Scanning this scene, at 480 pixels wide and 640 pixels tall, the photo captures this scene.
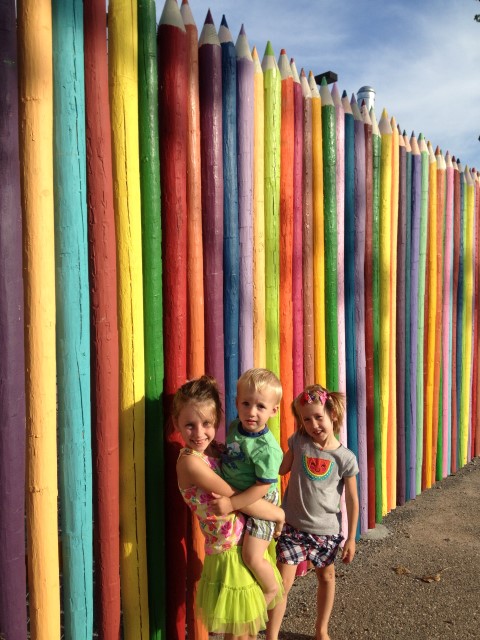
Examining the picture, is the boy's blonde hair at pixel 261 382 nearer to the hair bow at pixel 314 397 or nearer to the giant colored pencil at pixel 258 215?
the hair bow at pixel 314 397

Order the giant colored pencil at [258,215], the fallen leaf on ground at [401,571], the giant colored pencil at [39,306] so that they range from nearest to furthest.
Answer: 1. the giant colored pencil at [39,306]
2. the giant colored pencil at [258,215]
3. the fallen leaf on ground at [401,571]

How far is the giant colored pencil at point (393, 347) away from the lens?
5211 mm

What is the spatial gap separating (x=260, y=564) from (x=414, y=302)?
3.27 meters

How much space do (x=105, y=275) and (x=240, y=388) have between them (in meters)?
0.92

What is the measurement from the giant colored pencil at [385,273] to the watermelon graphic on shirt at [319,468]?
1812mm

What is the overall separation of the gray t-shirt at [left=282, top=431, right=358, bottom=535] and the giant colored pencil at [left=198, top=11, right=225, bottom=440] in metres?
0.56

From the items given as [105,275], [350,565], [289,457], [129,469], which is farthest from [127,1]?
[350,565]

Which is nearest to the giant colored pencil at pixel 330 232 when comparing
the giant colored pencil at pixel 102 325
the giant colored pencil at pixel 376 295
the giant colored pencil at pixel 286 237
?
the giant colored pencil at pixel 286 237

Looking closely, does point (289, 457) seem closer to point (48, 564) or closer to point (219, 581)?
point (219, 581)

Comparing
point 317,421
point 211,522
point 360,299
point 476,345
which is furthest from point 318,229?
point 476,345

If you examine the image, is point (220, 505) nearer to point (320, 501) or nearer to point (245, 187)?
point (320, 501)

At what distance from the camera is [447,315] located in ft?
20.2

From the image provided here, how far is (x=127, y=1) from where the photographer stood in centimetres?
302

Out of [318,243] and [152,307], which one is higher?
[318,243]
